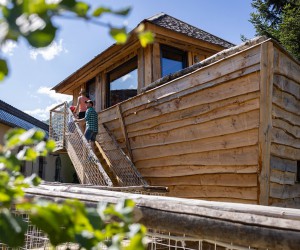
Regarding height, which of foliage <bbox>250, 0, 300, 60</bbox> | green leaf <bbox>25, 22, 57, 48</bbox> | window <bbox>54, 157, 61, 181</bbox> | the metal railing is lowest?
window <bbox>54, 157, 61, 181</bbox>

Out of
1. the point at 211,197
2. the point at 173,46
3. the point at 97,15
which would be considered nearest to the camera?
the point at 97,15

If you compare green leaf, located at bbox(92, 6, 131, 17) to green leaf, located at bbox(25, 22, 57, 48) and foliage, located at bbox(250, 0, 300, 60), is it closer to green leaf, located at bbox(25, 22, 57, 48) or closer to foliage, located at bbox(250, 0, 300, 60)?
green leaf, located at bbox(25, 22, 57, 48)

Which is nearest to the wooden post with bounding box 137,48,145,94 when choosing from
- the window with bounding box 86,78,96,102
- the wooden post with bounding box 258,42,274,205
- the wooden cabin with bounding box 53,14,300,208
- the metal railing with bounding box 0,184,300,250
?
the wooden cabin with bounding box 53,14,300,208

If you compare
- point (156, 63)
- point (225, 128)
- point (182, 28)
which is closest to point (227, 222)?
point (225, 128)

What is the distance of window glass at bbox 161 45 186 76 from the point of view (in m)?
9.64

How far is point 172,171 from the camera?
6.88 metres

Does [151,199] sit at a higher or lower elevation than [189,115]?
lower

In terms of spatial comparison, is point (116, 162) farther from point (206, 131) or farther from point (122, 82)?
point (206, 131)

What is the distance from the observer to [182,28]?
10.3 metres

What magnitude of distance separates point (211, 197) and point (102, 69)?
6956 millimetres

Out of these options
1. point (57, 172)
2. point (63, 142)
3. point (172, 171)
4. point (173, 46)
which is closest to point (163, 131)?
point (172, 171)

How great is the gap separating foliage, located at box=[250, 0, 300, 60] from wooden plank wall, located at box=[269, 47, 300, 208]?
834 cm

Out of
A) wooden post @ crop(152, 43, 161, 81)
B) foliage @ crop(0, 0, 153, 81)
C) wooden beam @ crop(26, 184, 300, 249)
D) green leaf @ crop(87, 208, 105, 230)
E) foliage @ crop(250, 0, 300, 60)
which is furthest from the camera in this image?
foliage @ crop(250, 0, 300, 60)

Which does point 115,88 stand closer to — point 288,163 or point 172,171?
point 172,171
